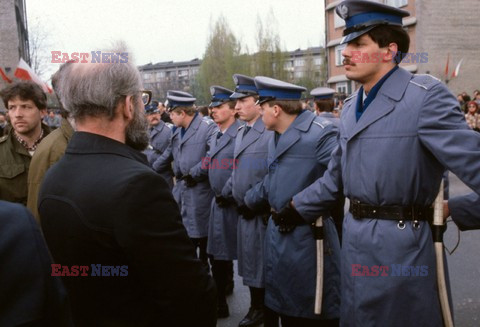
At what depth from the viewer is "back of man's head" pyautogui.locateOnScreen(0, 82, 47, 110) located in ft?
13.3

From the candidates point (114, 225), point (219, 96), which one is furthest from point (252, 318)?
point (114, 225)

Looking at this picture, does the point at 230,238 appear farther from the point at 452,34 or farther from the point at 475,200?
the point at 452,34

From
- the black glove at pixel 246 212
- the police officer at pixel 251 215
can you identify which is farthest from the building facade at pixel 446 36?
the black glove at pixel 246 212

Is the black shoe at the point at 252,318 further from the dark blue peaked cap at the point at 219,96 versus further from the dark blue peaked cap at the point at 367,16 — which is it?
the dark blue peaked cap at the point at 367,16

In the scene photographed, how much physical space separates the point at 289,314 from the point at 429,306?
4.48 ft

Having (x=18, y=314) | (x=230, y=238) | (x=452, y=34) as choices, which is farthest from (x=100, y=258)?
(x=452, y=34)

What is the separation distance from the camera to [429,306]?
270cm

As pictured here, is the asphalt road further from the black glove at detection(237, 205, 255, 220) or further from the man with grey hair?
the man with grey hair

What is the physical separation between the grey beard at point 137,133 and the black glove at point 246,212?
2.77 metres

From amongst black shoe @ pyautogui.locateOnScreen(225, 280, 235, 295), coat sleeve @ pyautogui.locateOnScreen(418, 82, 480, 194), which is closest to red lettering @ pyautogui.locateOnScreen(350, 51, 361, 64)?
coat sleeve @ pyautogui.locateOnScreen(418, 82, 480, 194)

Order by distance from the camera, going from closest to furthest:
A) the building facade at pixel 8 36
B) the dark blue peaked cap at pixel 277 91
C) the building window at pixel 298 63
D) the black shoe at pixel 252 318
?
the dark blue peaked cap at pixel 277 91, the black shoe at pixel 252 318, the building facade at pixel 8 36, the building window at pixel 298 63

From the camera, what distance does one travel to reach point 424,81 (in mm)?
2750

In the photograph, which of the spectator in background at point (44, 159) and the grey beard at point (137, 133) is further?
the spectator in background at point (44, 159)

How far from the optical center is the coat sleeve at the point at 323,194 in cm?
330
